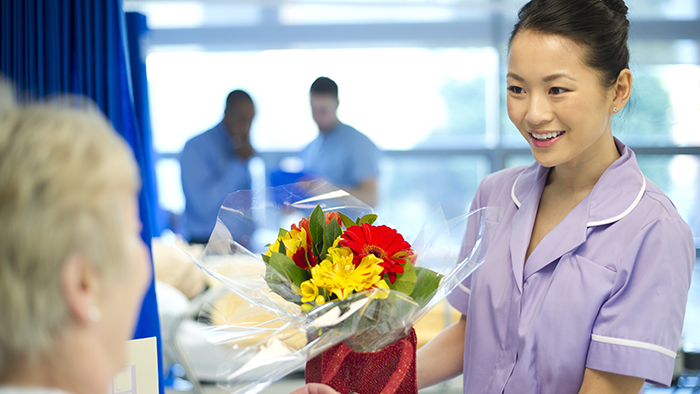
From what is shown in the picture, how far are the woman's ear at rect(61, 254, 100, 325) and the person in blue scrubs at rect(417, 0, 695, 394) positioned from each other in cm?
74

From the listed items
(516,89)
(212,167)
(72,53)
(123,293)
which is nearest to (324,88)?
(212,167)

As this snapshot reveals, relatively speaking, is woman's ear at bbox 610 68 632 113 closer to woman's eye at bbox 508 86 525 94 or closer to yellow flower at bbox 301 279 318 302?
woman's eye at bbox 508 86 525 94

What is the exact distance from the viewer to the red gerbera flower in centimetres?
84

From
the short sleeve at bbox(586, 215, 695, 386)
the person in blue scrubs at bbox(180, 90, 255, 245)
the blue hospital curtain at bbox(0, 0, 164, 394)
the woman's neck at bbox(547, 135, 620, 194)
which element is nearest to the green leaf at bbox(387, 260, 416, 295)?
the short sleeve at bbox(586, 215, 695, 386)

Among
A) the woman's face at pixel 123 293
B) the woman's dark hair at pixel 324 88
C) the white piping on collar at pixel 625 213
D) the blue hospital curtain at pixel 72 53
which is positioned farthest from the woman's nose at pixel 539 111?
the woman's dark hair at pixel 324 88

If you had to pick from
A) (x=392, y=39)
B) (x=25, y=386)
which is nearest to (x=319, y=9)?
(x=392, y=39)

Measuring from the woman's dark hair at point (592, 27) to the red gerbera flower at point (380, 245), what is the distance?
21.5 inches

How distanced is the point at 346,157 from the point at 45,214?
357 centimetres

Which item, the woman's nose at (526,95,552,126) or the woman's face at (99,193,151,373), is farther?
the woman's nose at (526,95,552,126)

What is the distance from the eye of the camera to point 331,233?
0.91 m

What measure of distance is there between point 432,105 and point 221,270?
409cm

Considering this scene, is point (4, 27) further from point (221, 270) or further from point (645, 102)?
point (645, 102)

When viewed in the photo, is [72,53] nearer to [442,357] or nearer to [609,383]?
[442,357]

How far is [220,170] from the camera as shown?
4176 mm
